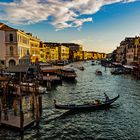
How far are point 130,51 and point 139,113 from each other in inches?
3344

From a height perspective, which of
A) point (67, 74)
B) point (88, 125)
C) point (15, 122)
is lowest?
point (88, 125)

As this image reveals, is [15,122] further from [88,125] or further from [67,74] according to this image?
[67,74]

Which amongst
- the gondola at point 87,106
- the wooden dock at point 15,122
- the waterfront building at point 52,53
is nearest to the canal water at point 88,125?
the wooden dock at point 15,122

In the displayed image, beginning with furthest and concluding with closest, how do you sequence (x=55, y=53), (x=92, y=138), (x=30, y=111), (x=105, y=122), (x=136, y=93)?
(x=55, y=53)
(x=136, y=93)
(x=30, y=111)
(x=105, y=122)
(x=92, y=138)

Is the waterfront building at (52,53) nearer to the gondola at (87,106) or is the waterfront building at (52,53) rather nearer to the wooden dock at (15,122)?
the gondola at (87,106)

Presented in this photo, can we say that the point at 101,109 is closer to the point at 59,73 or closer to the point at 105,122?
the point at 105,122

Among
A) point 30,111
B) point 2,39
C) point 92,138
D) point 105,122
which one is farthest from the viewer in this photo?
point 2,39

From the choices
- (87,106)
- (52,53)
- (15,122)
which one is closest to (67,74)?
(87,106)

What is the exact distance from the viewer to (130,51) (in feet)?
375

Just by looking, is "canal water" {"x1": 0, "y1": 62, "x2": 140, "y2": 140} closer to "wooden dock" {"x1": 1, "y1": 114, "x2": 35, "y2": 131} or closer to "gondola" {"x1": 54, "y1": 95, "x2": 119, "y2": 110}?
"wooden dock" {"x1": 1, "y1": 114, "x2": 35, "y2": 131}

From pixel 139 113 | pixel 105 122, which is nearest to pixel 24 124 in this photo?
pixel 105 122

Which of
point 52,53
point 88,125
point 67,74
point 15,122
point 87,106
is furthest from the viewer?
point 52,53

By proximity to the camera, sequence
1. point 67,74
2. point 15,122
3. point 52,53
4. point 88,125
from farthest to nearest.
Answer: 1. point 52,53
2. point 67,74
3. point 88,125
4. point 15,122

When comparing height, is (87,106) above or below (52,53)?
below
